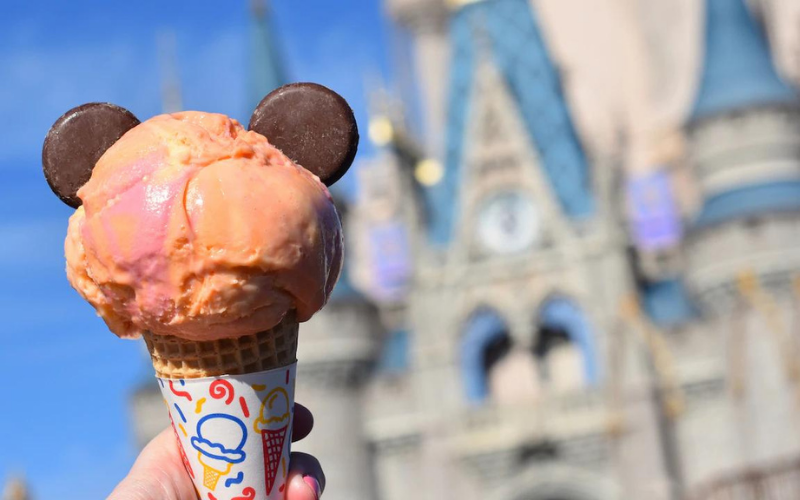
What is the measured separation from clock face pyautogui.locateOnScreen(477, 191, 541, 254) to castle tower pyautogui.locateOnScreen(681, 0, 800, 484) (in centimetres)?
220

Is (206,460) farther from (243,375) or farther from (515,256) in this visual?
(515,256)

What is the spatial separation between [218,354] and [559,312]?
14.3 meters

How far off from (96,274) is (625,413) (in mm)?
13815

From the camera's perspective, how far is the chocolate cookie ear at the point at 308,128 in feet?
9.36

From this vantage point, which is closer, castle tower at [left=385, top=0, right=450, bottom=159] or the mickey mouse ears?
the mickey mouse ears

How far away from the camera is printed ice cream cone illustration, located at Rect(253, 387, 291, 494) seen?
103 inches

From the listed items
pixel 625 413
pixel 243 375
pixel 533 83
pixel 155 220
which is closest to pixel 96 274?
pixel 155 220

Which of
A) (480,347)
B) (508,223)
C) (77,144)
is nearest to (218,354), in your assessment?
(77,144)

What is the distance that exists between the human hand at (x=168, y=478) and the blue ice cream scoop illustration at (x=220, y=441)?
131 millimetres

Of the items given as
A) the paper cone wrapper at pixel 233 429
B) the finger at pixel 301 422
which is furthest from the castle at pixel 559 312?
the paper cone wrapper at pixel 233 429

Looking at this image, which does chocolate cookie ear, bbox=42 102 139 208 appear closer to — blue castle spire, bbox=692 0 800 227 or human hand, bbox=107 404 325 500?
human hand, bbox=107 404 325 500

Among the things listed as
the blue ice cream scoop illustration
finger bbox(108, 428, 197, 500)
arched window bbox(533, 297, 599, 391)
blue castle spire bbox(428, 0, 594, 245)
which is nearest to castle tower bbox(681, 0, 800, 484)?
arched window bbox(533, 297, 599, 391)

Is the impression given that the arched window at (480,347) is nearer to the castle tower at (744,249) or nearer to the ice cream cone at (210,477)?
the castle tower at (744,249)

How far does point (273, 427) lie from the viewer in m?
2.63
